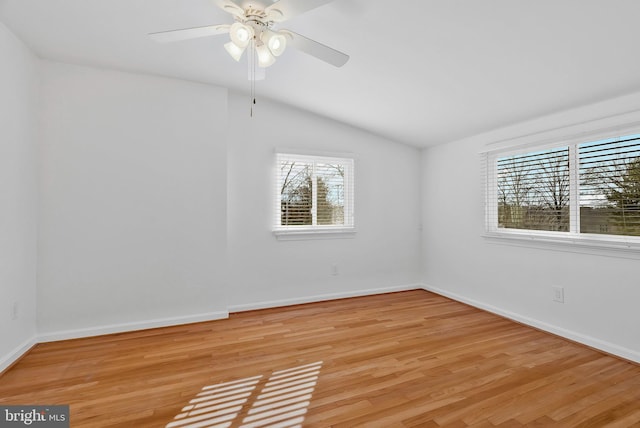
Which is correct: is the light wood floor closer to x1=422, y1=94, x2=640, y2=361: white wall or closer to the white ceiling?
x1=422, y1=94, x2=640, y2=361: white wall

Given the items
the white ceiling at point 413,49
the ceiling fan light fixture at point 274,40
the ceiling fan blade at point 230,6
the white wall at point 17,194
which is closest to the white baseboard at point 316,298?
the white wall at point 17,194

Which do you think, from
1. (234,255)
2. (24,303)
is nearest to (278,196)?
(234,255)

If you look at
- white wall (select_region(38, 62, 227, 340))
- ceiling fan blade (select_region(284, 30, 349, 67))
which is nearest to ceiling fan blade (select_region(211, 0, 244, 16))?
ceiling fan blade (select_region(284, 30, 349, 67))

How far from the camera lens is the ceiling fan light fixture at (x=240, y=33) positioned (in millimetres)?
1785

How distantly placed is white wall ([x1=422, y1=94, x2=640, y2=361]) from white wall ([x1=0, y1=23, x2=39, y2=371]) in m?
4.34

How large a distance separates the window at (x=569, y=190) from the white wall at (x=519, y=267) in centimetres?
18

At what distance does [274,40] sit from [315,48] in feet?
0.86

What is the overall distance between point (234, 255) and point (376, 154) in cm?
230

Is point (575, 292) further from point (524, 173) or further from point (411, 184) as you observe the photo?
point (411, 184)

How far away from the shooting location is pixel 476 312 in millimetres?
3566

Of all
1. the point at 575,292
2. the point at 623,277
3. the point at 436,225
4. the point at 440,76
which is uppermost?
the point at 440,76

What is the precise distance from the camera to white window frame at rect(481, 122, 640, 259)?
2516 millimetres

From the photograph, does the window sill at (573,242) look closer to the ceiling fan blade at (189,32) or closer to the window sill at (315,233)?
the window sill at (315,233)

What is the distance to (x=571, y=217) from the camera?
9.49 ft
